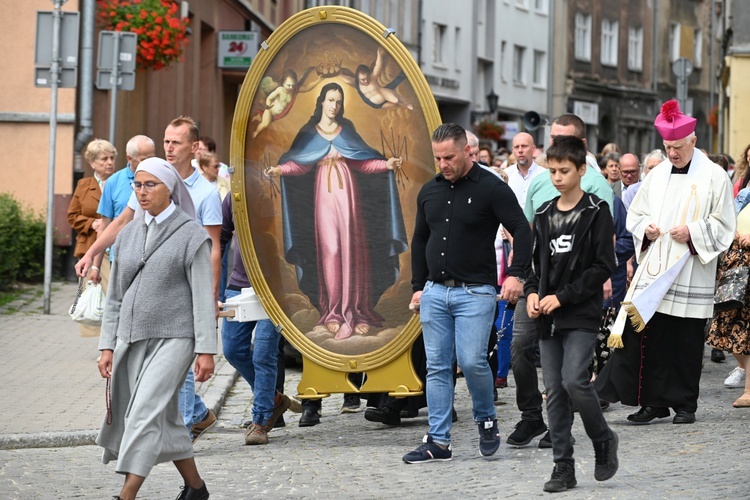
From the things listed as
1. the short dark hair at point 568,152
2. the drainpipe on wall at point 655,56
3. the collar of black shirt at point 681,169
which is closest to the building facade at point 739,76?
the collar of black shirt at point 681,169

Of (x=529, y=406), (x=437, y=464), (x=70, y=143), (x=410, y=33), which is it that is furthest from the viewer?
(x=410, y=33)

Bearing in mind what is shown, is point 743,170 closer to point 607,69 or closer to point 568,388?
point 568,388

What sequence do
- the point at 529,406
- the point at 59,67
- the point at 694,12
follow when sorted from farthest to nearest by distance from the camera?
the point at 694,12
the point at 59,67
the point at 529,406

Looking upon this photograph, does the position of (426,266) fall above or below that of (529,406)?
above

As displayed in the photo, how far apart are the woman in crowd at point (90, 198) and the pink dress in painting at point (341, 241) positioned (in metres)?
3.78

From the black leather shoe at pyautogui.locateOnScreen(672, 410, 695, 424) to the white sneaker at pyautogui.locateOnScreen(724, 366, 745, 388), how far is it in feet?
7.18

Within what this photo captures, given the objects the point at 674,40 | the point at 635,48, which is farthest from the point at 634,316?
the point at 674,40

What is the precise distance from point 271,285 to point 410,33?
141ft

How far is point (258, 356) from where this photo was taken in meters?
9.61

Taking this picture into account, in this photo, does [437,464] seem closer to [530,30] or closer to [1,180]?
Result: [1,180]

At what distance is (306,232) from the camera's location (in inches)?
382

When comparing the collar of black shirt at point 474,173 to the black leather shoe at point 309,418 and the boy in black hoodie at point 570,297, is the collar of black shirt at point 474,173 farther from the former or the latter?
A: the black leather shoe at point 309,418

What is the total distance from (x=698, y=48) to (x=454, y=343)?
60.1m

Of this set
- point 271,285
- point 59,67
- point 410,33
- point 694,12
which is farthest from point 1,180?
point 694,12
